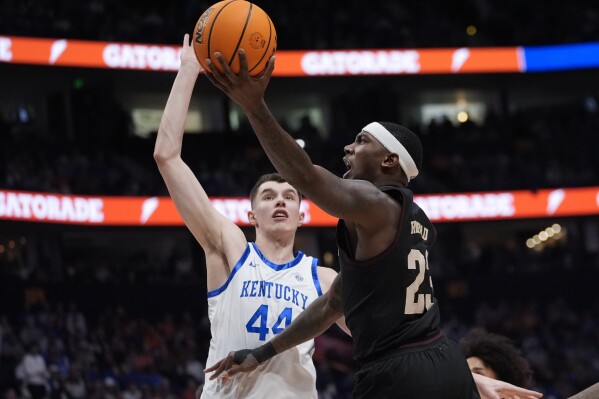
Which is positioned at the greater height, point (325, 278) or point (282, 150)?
point (282, 150)

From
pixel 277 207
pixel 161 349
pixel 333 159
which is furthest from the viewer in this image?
pixel 333 159

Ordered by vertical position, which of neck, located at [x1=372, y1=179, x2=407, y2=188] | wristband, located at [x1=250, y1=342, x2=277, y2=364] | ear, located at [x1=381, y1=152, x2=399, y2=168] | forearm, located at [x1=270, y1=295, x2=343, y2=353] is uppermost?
ear, located at [x1=381, y1=152, x2=399, y2=168]

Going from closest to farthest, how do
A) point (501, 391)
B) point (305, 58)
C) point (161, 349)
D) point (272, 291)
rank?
point (501, 391)
point (272, 291)
point (161, 349)
point (305, 58)

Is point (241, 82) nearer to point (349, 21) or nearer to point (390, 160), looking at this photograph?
point (390, 160)

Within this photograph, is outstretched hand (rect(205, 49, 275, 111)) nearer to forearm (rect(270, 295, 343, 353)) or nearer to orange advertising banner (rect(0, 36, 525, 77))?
forearm (rect(270, 295, 343, 353))

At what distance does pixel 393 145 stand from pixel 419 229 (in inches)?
14.1

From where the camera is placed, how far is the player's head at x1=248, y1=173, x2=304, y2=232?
533 cm

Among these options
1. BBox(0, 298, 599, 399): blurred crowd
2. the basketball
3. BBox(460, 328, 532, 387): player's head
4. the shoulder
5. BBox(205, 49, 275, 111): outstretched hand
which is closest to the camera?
BBox(205, 49, 275, 111): outstretched hand

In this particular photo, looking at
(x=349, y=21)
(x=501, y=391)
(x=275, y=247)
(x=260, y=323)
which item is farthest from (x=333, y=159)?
(x=501, y=391)

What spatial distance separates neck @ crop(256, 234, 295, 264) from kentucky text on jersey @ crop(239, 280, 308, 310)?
0.26 m

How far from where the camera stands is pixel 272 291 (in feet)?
16.7

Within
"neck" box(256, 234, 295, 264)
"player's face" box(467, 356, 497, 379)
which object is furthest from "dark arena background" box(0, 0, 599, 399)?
"player's face" box(467, 356, 497, 379)

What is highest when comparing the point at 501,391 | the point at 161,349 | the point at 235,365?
the point at 235,365

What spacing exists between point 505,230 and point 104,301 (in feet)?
42.0
